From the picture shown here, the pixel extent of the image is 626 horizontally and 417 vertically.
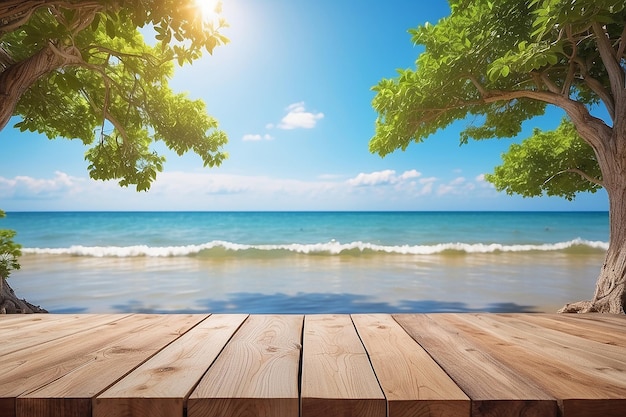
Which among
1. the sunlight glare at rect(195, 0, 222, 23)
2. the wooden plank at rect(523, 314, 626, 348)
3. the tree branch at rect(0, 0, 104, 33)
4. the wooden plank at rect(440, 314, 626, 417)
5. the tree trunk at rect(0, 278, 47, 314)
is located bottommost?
the tree trunk at rect(0, 278, 47, 314)

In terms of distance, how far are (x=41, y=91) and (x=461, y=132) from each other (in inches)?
249

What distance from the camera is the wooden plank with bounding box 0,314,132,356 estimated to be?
6.35 ft

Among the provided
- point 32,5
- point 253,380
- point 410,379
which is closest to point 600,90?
point 410,379

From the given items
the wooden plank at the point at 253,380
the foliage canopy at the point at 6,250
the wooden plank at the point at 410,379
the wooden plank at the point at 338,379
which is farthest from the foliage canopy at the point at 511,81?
the foliage canopy at the point at 6,250

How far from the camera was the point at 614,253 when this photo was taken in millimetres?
4664

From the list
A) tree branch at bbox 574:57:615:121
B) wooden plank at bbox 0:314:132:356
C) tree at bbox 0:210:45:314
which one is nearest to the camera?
wooden plank at bbox 0:314:132:356

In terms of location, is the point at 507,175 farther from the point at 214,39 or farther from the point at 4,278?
the point at 4,278

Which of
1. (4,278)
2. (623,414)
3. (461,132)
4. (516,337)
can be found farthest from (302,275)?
(623,414)

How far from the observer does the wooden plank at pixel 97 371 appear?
125cm

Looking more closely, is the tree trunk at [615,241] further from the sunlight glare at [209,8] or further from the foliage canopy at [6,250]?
the foliage canopy at [6,250]

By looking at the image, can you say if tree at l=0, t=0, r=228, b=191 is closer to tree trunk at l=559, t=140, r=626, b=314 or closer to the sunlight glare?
the sunlight glare

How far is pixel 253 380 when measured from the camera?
1.41 meters

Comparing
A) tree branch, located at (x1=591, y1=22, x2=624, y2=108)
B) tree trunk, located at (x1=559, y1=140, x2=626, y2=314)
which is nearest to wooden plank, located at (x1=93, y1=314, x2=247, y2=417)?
tree trunk, located at (x1=559, y1=140, x2=626, y2=314)

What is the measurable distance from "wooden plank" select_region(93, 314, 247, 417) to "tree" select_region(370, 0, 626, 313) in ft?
11.7
